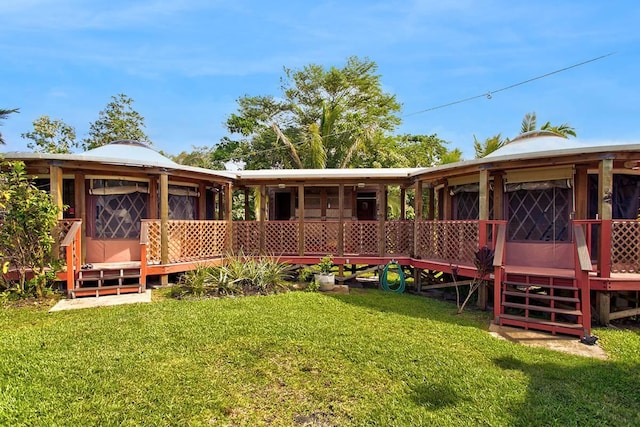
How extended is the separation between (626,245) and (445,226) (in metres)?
3.14

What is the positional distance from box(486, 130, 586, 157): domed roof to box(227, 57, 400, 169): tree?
11815mm

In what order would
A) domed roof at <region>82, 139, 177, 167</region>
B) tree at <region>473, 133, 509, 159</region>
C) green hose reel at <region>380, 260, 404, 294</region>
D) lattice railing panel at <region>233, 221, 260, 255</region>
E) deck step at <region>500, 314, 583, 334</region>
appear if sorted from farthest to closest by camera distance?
tree at <region>473, 133, 509, 159</region> < lattice railing panel at <region>233, 221, 260, 255</region> < domed roof at <region>82, 139, 177, 167</region> < green hose reel at <region>380, 260, 404, 294</region> < deck step at <region>500, 314, 583, 334</region>

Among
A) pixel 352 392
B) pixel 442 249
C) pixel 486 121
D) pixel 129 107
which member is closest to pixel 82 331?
pixel 352 392

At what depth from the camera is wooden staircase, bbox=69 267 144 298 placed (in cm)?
727

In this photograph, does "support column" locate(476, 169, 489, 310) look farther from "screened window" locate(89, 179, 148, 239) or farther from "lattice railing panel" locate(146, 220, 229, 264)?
"screened window" locate(89, 179, 148, 239)

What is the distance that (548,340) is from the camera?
217 inches

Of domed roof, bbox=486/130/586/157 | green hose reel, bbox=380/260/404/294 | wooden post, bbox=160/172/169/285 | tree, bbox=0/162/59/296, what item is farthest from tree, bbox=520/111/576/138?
tree, bbox=0/162/59/296

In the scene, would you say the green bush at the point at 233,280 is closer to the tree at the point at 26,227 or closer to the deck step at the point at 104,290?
the deck step at the point at 104,290

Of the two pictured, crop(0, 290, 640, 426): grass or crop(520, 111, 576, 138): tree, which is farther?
crop(520, 111, 576, 138): tree

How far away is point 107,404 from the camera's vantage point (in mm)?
3383

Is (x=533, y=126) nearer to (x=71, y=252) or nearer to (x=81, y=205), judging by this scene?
(x=81, y=205)

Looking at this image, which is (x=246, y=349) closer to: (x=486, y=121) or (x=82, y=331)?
(x=82, y=331)

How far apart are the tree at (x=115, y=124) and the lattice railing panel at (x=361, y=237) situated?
61.0 feet

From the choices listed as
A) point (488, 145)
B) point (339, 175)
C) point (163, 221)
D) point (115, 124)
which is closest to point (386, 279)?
point (339, 175)
